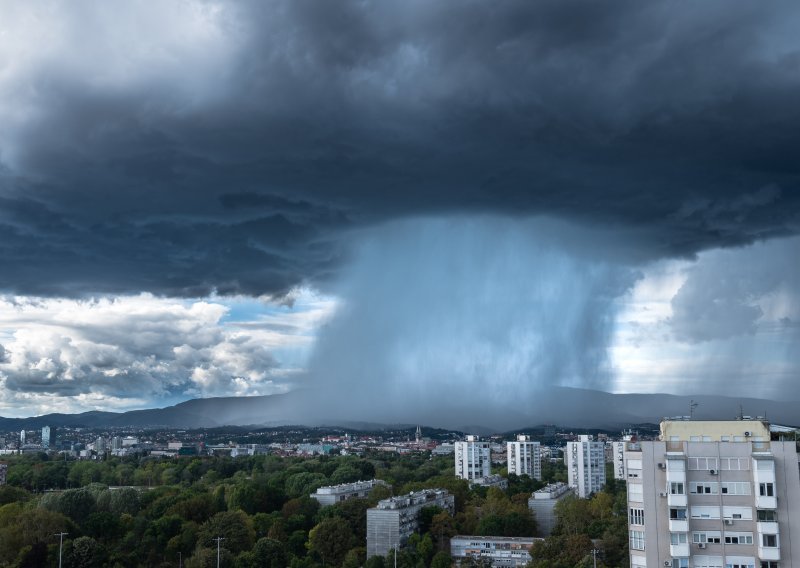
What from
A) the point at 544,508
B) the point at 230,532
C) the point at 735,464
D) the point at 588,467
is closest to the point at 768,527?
the point at 735,464

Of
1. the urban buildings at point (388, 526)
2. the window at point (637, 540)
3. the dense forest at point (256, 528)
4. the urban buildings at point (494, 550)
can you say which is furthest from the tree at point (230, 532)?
the window at point (637, 540)

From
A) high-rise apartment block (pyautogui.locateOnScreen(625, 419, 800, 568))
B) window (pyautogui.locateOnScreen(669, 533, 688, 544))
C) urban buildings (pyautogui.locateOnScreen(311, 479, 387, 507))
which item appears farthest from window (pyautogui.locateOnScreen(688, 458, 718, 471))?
urban buildings (pyautogui.locateOnScreen(311, 479, 387, 507))

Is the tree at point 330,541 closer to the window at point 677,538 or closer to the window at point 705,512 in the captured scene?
the window at point 677,538

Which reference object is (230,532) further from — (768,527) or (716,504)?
(768,527)

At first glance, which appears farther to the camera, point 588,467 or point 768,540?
point 588,467

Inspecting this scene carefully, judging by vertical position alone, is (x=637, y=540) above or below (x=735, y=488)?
below

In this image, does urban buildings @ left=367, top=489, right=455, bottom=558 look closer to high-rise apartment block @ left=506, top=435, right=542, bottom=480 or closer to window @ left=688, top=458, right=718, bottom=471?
window @ left=688, top=458, right=718, bottom=471
